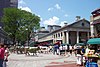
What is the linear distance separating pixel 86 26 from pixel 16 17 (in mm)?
23750

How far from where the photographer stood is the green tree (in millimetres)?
74375

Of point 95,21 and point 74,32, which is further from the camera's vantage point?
point 74,32

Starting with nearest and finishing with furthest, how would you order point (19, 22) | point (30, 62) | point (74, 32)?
1. point (30, 62)
2. point (19, 22)
3. point (74, 32)

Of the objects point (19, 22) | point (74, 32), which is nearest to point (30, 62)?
point (19, 22)

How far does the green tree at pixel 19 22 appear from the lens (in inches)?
2928

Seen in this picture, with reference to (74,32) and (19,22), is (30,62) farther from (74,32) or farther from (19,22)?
(74,32)

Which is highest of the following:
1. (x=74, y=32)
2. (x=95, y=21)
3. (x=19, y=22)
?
(x=19, y=22)

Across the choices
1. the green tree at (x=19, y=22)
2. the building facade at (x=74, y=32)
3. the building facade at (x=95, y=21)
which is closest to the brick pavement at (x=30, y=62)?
the building facade at (x=95, y=21)

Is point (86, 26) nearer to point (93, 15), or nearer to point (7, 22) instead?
point (7, 22)

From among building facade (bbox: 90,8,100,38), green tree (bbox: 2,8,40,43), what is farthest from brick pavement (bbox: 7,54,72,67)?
green tree (bbox: 2,8,40,43)

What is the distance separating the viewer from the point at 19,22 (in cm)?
7550

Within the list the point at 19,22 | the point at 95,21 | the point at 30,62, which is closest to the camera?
the point at 30,62

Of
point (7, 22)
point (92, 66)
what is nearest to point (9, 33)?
point (7, 22)

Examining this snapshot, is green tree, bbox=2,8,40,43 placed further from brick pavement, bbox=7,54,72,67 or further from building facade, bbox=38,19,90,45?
brick pavement, bbox=7,54,72,67
